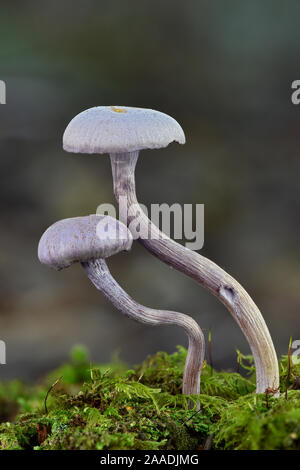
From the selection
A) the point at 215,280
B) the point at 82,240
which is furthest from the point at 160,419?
the point at 82,240

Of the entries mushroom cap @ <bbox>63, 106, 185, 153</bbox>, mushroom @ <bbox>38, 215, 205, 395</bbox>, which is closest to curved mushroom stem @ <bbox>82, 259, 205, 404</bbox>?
mushroom @ <bbox>38, 215, 205, 395</bbox>

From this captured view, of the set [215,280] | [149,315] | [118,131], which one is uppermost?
[118,131]

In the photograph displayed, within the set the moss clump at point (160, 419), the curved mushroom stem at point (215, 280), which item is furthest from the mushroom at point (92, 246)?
the moss clump at point (160, 419)

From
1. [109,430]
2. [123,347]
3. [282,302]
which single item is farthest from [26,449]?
[282,302]

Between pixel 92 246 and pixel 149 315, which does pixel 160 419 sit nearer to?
pixel 149 315

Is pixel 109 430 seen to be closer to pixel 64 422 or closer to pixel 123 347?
pixel 64 422

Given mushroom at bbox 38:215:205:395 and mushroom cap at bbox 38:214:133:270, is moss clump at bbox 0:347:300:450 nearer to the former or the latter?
mushroom at bbox 38:215:205:395
